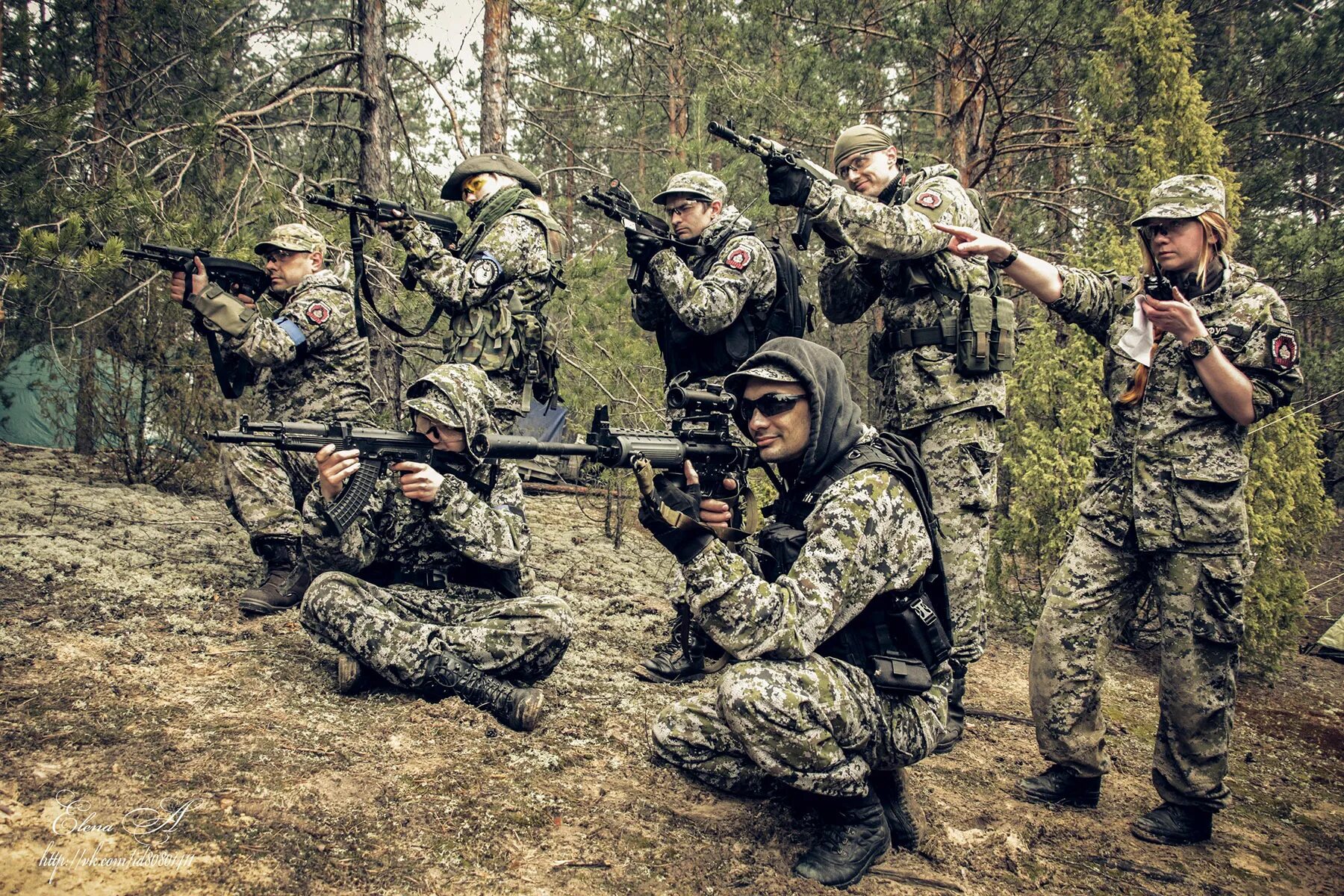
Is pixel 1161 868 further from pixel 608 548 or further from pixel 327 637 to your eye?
pixel 608 548

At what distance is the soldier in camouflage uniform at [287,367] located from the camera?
5.30m

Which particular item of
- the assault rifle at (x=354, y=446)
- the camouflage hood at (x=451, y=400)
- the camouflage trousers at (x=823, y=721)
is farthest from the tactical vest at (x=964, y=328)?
the assault rifle at (x=354, y=446)

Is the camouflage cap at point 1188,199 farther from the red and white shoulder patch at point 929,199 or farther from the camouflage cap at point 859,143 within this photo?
the camouflage cap at point 859,143

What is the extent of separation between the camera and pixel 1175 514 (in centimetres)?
359

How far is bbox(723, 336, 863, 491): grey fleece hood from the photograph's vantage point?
9.94 ft

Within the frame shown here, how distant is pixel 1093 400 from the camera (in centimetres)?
612

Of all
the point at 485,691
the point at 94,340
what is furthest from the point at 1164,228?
the point at 94,340

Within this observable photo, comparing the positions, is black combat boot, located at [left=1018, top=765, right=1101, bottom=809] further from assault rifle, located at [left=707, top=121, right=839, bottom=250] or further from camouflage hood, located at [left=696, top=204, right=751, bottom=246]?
camouflage hood, located at [left=696, top=204, right=751, bottom=246]

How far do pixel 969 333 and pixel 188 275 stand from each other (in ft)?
15.3

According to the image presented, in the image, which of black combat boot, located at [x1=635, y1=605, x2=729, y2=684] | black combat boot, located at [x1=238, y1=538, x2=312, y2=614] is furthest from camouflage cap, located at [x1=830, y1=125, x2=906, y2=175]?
black combat boot, located at [x1=238, y1=538, x2=312, y2=614]

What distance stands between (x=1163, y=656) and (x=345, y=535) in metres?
3.70

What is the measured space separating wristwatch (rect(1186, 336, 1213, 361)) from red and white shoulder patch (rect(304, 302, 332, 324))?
4.72 metres

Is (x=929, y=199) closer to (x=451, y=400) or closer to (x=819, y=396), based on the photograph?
(x=819, y=396)

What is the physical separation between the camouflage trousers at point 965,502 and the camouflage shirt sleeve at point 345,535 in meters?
2.78
